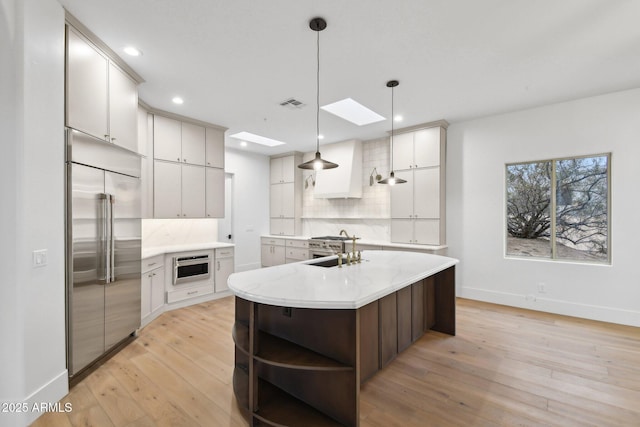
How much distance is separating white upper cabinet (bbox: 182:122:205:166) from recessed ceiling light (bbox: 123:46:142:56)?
1757 mm

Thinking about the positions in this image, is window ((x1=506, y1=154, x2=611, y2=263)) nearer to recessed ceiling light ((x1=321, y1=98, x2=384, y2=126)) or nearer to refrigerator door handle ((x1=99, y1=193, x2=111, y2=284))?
recessed ceiling light ((x1=321, y1=98, x2=384, y2=126))

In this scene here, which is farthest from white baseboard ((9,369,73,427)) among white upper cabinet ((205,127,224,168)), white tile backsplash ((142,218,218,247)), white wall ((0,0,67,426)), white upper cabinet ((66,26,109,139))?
white upper cabinet ((205,127,224,168))

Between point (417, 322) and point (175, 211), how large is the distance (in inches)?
146

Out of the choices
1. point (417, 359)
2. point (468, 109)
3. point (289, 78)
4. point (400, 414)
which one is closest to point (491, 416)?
point (400, 414)

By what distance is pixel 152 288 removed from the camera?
3.77 m

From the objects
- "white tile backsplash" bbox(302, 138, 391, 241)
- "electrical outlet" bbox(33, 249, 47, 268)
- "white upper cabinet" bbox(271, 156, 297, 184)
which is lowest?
"electrical outlet" bbox(33, 249, 47, 268)

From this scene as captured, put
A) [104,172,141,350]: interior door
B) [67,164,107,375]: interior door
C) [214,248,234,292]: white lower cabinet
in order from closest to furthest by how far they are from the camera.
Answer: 1. [67,164,107,375]: interior door
2. [104,172,141,350]: interior door
3. [214,248,234,292]: white lower cabinet

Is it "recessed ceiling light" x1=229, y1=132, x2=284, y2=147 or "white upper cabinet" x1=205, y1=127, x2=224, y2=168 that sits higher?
"recessed ceiling light" x1=229, y1=132, x2=284, y2=147

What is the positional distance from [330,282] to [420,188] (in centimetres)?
329

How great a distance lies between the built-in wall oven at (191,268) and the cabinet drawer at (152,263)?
238 millimetres

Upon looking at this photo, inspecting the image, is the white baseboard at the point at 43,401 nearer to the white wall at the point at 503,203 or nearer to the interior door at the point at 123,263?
the interior door at the point at 123,263

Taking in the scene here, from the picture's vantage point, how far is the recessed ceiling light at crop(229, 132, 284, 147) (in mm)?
5516

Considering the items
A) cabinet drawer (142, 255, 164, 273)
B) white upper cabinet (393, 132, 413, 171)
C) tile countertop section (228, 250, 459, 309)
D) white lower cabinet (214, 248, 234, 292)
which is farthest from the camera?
white upper cabinet (393, 132, 413, 171)

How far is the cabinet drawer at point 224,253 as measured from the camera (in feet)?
15.7
